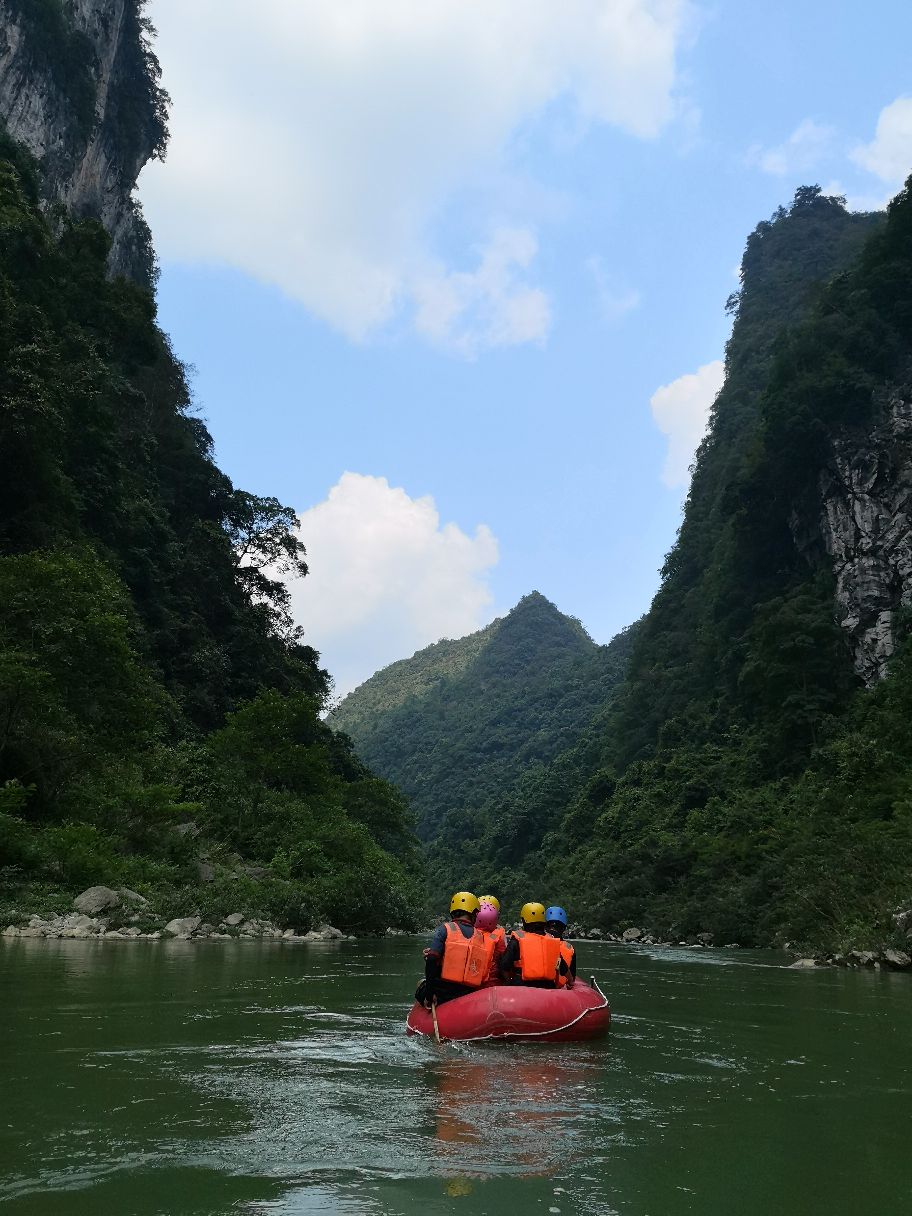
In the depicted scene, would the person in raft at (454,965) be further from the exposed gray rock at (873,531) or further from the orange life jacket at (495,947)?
the exposed gray rock at (873,531)

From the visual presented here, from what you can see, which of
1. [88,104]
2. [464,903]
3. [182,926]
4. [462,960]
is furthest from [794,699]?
[88,104]

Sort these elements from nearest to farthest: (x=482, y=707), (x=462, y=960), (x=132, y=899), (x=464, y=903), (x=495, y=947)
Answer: (x=462, y=960)
(x=464, y=903)
(x=495, y=947)
(x=132, y=899)
(x=482, y=707)

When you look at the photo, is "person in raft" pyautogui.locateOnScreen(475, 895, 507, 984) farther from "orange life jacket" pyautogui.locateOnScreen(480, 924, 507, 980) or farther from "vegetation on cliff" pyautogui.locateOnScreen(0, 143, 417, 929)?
"vegetation on cliff" pyautogui.locateOnScreen(0, 143, 417, 929)

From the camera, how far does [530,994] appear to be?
7082 millimetres

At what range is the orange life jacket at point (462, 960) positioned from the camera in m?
7.52

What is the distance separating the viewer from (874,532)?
37.6m

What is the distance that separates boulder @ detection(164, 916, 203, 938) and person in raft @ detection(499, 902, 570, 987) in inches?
409

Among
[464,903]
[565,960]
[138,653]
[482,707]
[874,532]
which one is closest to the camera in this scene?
[464,903]

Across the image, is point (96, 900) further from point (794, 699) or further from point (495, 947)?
point (794, 699)

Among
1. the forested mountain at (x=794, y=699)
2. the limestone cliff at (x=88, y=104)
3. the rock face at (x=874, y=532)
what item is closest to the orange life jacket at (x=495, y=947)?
the forested mountain at (x=794, y=699)

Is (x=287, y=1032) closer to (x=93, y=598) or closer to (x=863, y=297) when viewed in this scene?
(x=93, y=598)

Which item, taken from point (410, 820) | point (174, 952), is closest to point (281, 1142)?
point (174, 952)

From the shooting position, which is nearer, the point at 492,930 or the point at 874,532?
the point at 492,930

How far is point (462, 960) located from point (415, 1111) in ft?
9.21
